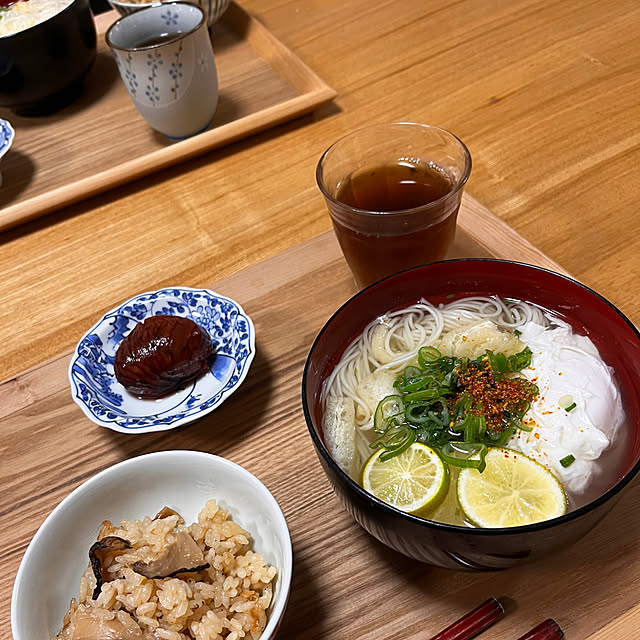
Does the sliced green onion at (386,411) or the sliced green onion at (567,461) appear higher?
the sliced green onion at (386,411)

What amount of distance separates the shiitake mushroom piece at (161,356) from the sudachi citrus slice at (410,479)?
0.44 meters

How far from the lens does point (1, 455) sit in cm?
122

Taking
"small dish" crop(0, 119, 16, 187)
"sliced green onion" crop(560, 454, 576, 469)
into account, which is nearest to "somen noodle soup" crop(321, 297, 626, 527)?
"sliced green onion" crop(560, 454, 576, 469)

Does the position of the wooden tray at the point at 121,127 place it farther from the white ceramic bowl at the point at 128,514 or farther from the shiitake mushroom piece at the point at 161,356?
the white ceramic bowl at the point at 128,514

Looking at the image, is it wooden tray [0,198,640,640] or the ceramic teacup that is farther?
the ceramic teacup

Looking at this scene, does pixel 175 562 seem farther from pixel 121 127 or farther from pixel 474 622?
pixel 121 127

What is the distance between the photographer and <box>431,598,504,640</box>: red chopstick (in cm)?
90

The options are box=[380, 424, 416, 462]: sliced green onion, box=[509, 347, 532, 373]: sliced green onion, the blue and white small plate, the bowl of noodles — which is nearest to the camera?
the bowl of noodles

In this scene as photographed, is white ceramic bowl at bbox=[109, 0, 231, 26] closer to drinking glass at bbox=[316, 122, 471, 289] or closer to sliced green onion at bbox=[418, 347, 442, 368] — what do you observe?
drinking glass at bbox=[316, 122, 471, 289]

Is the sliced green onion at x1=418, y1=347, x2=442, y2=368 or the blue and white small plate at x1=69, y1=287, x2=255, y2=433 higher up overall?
the sliced green onion at x1=418, y1=347, x2=442, y2=368

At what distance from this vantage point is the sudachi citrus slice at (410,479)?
2.96 ft

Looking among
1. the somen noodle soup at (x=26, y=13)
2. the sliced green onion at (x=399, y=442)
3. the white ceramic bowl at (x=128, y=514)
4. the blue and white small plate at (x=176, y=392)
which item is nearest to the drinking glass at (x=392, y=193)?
the blue and white small plate at (x=176, y=392)

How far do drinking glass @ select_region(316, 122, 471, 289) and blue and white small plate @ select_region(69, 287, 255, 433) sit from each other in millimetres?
264

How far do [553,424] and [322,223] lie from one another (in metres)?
0.76
